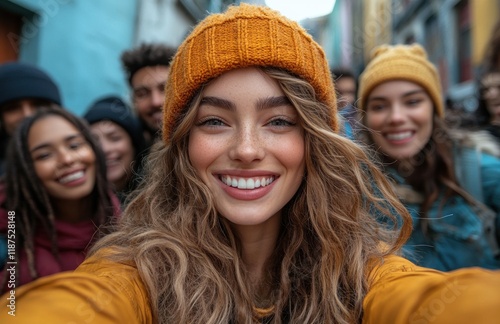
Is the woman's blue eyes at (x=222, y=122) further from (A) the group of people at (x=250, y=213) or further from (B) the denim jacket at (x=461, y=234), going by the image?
(B) the denim jacket at (x=461, y=234)

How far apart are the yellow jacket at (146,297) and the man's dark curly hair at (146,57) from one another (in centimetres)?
239

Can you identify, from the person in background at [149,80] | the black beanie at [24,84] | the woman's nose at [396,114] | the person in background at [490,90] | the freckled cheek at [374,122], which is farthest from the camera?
the person in background at [149,80]

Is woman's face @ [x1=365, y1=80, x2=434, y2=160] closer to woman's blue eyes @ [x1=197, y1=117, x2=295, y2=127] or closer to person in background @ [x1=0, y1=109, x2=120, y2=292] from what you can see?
woman's blue eyes @ [x1=197, y1=117, x2=295, y2=127]

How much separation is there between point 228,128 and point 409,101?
1.64 meters

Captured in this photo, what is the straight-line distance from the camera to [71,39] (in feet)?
17.8

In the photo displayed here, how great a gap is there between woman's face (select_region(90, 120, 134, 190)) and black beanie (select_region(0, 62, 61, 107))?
389 millimetres

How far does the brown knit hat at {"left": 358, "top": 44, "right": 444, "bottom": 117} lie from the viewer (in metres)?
2.81

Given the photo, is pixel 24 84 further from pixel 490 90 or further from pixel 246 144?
pixel 490 90

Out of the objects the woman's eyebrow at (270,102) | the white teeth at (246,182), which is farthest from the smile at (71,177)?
the woman's eyebrow at (270,102)

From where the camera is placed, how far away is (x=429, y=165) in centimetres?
263

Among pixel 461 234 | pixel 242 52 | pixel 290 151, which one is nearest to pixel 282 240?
pixel 290 151

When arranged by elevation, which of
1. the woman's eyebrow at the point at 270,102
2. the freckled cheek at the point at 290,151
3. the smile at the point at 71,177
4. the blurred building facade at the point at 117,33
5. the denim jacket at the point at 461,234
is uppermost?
the blurred building facade at the point at 117,33

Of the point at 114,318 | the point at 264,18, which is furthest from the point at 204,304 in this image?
the point at 264,18

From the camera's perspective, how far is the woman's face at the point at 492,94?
284 cm
